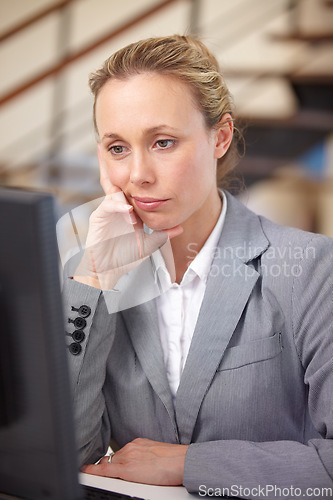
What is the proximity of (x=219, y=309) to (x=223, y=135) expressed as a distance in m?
0.43

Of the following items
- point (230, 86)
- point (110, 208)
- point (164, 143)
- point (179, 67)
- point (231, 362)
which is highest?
point (230, 86)

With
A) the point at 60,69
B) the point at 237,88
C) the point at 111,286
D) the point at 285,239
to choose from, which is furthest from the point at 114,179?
the point at 237,88

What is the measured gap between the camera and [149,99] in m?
1.28

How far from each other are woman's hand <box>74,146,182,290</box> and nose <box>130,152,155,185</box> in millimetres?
88

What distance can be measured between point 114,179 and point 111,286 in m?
0.25

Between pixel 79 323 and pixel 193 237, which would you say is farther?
pixel 193 237

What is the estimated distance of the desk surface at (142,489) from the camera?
1.06m

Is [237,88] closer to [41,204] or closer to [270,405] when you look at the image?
[270,405]

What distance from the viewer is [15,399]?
26.4 inches

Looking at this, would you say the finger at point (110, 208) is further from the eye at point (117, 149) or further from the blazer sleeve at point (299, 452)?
the blazer sleeve at point (299, 452)
